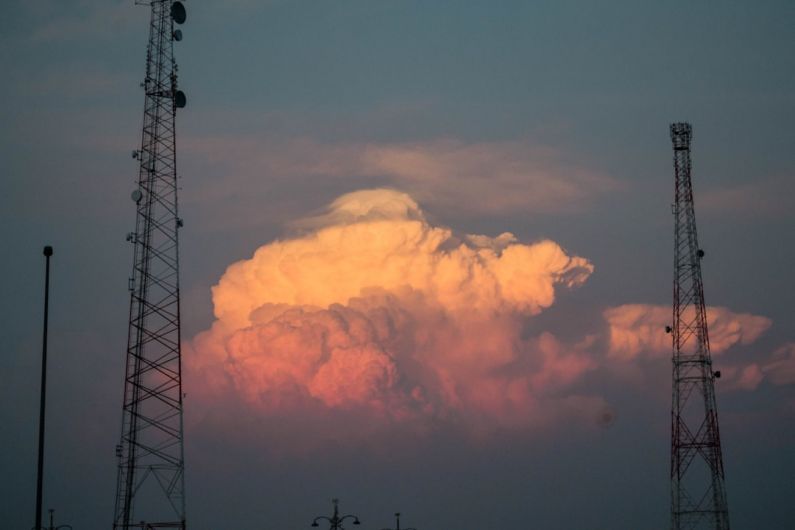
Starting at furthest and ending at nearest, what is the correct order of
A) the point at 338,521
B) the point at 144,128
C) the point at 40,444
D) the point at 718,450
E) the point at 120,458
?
the point at 718,450 < the point at 338,521 < the point at 144,128 < the point at 120,458 < the point at 40,444

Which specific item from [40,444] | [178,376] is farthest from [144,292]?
[40,444]

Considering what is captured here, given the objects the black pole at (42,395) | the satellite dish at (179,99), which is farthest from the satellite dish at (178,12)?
the black pole at (42,395)

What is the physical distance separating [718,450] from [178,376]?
44.3 meters

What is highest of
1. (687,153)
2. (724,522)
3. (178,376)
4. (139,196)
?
(687,153)

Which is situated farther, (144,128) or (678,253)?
(678,253)

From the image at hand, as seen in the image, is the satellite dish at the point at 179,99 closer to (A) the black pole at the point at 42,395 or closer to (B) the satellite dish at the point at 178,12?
(B) the satellite dish at the point at 178,12

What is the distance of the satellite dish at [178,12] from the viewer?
83938mm

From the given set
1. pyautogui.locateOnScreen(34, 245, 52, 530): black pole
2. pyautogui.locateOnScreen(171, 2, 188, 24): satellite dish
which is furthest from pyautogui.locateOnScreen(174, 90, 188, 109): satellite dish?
pyautogui.locateOnScreen(34, 245, 52, 530): black pole

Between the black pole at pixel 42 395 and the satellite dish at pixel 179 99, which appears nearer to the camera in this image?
the black pole at pixel 42 395

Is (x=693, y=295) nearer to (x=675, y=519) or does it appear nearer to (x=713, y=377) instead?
(x=713, y=377)

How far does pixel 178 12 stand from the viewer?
84062 mm

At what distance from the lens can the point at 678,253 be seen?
100 metres

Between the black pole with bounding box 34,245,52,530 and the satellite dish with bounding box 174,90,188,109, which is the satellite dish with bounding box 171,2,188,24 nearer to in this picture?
the satellite dish with bounding box 174,90,188,109

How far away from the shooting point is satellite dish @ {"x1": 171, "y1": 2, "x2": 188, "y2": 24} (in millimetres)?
83938
